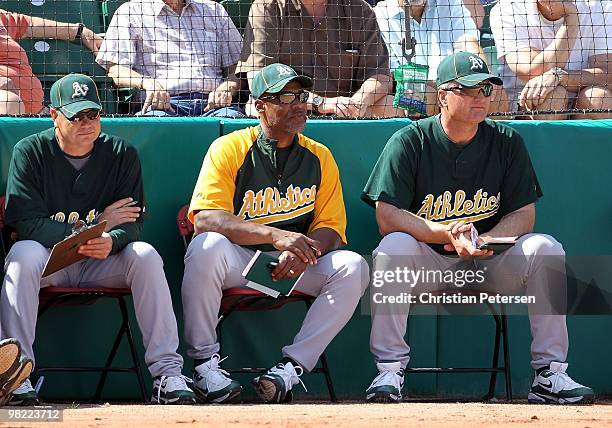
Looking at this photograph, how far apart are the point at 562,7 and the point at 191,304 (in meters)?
3.61

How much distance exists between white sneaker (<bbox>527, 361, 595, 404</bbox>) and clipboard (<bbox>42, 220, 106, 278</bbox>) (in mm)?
2272

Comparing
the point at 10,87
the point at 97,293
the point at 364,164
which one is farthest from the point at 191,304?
the point at 10,87

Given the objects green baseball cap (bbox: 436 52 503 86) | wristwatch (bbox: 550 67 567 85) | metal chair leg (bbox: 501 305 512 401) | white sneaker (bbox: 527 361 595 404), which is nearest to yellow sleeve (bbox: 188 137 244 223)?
green baseball cap (bbox: 436 52 503 86)

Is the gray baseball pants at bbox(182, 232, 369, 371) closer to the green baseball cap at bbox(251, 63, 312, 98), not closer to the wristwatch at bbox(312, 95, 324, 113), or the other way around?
the green baseball cap at bbox(251, 63, 312, 98)

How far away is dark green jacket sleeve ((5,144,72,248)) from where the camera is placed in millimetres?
5449

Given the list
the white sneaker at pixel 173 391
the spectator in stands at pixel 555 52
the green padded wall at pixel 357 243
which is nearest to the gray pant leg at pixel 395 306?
the green padded wall at pixel 357 243

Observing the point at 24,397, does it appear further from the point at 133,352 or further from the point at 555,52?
the point at 555,52

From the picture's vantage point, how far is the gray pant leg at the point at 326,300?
5.55 meters

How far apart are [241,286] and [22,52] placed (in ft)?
8.48

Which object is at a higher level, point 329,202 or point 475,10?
point 475,10

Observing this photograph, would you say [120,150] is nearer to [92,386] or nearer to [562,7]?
[92,386]

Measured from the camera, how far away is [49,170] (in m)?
5.65

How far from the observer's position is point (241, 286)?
223 inches

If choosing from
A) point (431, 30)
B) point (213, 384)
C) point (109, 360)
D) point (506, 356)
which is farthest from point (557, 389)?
point (431, 30)
